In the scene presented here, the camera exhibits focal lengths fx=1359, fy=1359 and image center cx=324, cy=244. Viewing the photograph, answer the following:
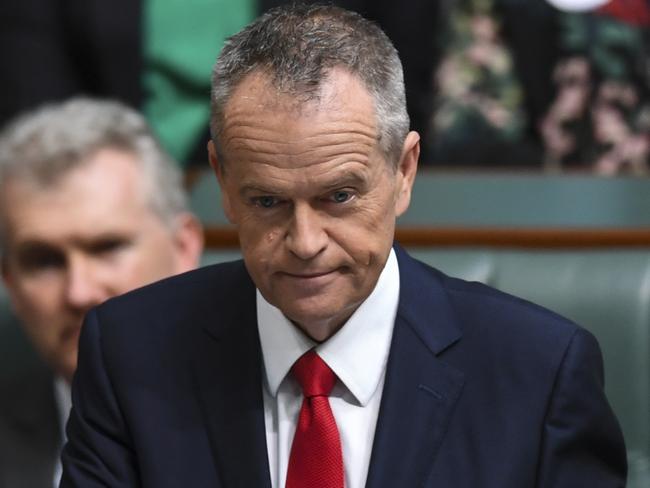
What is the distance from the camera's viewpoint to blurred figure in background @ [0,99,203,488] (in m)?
2.01

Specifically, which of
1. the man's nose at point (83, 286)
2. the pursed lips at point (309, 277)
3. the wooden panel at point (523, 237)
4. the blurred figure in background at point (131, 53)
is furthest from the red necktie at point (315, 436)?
the blurred figure in background at point (131, 53)

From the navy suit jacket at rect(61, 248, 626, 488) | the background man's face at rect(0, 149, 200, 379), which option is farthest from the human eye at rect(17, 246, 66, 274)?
the navy suit jacket at rect(61, 248, 626, 488)

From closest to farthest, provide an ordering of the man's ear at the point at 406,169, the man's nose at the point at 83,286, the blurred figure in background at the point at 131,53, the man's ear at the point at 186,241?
the man's ear at the point at 406,169 → the man's nose at the point at 83,286 → the man's ear at the point at 186,241 → the blurred figure in background at the point at 131,53

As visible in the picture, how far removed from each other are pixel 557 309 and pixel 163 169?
647 millimetres

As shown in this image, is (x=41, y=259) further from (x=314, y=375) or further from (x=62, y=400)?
(x=314, y=375)

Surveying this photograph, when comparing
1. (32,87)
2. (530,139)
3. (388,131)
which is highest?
(32,87)

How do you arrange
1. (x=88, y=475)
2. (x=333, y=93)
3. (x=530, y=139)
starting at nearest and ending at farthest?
1. (x=333, y=93)
2. (x=88, y=475)
3. (x=530, y=139)

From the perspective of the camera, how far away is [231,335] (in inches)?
55.4

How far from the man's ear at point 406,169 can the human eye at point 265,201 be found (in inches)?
5.1

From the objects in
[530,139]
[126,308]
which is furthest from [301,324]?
[530,139]

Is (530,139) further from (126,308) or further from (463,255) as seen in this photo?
(126,308)

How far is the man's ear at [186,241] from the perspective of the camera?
2113mm

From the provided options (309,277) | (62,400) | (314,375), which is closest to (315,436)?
(314,375)

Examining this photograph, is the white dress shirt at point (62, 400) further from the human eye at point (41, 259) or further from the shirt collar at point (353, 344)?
the shirt collar at point (353, 344)
